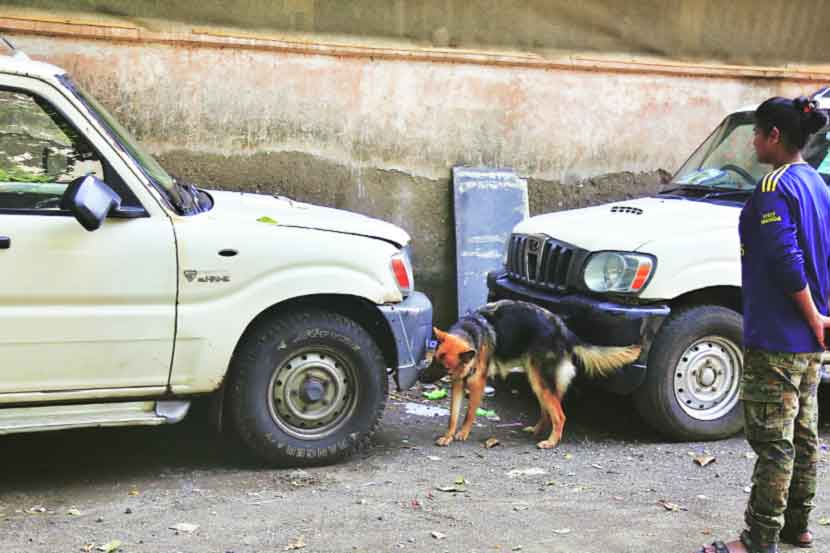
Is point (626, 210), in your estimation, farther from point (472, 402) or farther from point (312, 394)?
point (312, 394)

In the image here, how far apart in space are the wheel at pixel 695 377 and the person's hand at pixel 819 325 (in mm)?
1916

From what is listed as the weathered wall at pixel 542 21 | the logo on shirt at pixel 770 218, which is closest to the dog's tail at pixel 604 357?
the logo on shirt at pixel 770 218

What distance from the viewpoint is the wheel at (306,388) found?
5.59 metres

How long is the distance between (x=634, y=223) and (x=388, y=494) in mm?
2383

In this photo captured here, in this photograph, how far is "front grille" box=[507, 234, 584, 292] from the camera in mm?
6570

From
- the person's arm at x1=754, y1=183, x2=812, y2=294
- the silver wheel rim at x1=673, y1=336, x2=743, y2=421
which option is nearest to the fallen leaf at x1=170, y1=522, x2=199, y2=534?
the person's arm at x1=754, y1=183, x2=812, y2=294

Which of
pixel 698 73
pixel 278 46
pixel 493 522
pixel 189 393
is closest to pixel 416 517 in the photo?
pixel 493 522

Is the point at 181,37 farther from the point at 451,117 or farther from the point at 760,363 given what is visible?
the point at 760,363

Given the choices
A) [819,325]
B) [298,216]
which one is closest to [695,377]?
[819,325]

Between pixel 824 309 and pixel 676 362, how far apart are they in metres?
1.90

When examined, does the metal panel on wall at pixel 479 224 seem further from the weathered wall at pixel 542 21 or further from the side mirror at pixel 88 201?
the side mirror at pixel 88 201

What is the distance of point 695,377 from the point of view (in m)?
6.46

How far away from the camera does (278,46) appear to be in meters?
8.42

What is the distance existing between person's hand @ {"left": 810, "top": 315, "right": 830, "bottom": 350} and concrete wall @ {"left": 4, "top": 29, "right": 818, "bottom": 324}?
193 inches
